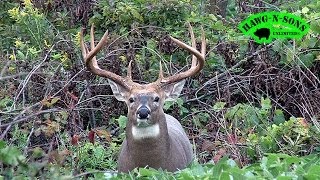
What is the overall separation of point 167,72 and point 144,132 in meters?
1.90

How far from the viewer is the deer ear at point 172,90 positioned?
770cm

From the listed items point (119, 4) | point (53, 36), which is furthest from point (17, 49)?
point (119, 4)

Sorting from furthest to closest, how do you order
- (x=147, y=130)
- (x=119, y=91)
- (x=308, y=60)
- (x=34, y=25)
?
(x=34, y=25)
(x=308, y=60)
(x=119, y=91)
(x=147, y=130)

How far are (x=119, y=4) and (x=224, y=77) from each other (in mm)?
1442

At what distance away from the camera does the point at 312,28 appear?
8820mm

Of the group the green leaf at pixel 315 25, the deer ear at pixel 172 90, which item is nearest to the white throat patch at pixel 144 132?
the deer ear at pixel 172 90

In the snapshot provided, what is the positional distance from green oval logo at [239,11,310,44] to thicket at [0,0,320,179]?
70 mm

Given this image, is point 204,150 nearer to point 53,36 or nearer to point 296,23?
point 296,23

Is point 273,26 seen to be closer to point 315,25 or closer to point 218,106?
point 315,25

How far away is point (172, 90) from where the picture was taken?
7.75 meters

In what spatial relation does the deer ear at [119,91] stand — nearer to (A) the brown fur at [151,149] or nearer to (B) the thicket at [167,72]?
(A) the brown fur at [151,149]

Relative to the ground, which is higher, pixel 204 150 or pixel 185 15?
pixel 185 15

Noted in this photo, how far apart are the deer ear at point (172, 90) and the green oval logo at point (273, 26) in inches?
61.3

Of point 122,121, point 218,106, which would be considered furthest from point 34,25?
point 218,106
